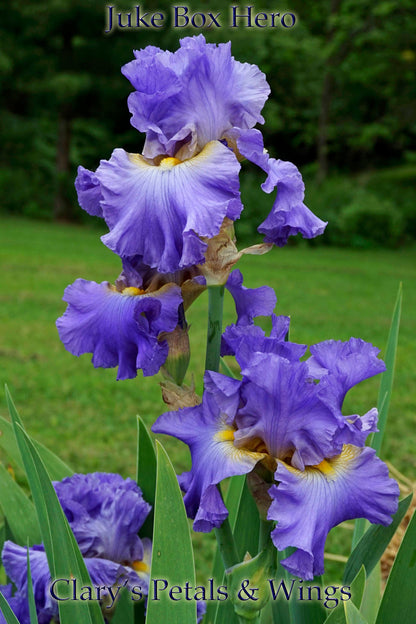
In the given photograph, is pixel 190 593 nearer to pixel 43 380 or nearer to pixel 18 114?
pixel 43 380

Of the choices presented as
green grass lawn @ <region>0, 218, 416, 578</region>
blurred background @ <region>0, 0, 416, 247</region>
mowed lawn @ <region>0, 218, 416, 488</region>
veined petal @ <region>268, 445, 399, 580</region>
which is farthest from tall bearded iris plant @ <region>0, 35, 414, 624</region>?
blurred background @ <region>0, 0, 416, 247</region>

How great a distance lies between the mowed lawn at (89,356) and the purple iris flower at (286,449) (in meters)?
1.96

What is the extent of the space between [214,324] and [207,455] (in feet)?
0.45

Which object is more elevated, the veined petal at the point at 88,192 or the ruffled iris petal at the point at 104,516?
the veined petal at the point at 88,192

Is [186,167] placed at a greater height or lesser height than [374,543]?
greater

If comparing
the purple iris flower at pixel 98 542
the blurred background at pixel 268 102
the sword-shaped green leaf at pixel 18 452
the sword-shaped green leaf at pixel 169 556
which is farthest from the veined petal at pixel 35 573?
the blurred background at pixel 268 102

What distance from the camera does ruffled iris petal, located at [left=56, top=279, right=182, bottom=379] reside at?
2.23 feet

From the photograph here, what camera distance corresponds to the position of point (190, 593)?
71 cm

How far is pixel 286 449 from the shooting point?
70cm

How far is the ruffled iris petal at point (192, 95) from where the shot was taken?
701 millimetres

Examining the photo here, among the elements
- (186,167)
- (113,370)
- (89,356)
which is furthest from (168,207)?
(89,356)

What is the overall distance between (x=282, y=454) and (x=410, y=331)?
4.78m

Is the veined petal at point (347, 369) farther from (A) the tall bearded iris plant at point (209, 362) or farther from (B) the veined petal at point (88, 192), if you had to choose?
(B) the veined petal at point (88, 192)

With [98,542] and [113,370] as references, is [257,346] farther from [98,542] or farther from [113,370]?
[113,370]
